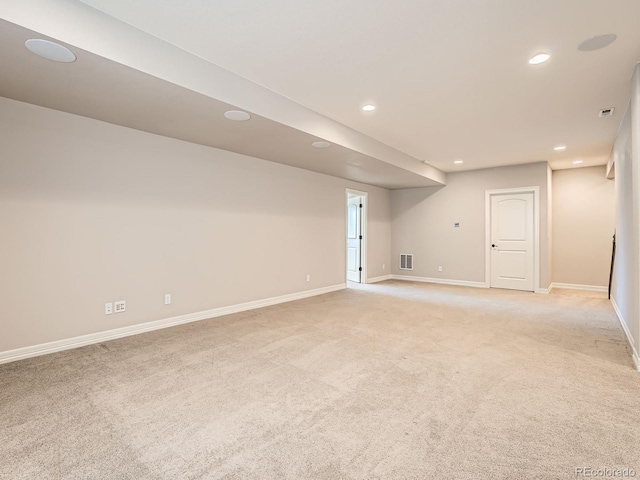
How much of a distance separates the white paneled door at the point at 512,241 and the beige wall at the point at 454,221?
201mm

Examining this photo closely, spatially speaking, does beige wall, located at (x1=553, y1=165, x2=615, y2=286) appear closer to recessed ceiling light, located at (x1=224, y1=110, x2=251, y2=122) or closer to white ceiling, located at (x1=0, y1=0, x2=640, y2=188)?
white ceiling, located at (x1=0, y1=0, x2=640, y2=188)

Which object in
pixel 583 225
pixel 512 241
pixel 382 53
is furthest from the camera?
pixel 512 241

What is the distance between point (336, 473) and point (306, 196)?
4.95 metres

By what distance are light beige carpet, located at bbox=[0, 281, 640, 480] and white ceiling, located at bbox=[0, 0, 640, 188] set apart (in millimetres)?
2435

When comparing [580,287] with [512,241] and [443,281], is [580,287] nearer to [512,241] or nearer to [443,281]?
[512,241]

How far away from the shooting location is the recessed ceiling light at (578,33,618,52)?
8.06 ft

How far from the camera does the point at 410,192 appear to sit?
8305 mm

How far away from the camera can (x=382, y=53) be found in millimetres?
2695

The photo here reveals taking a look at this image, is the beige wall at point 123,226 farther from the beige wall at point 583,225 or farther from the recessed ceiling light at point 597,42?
the beige wall at point 583,225

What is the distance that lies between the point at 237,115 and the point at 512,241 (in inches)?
247

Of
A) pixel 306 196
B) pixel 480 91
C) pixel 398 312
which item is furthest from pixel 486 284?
pixel 480 91

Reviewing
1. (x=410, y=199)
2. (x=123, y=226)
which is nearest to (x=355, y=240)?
(x=410, y=199)

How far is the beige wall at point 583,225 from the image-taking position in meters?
6.60

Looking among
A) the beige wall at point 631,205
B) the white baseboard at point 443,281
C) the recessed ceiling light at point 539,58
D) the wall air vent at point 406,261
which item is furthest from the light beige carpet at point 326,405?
the wall air vent at point 406,261
